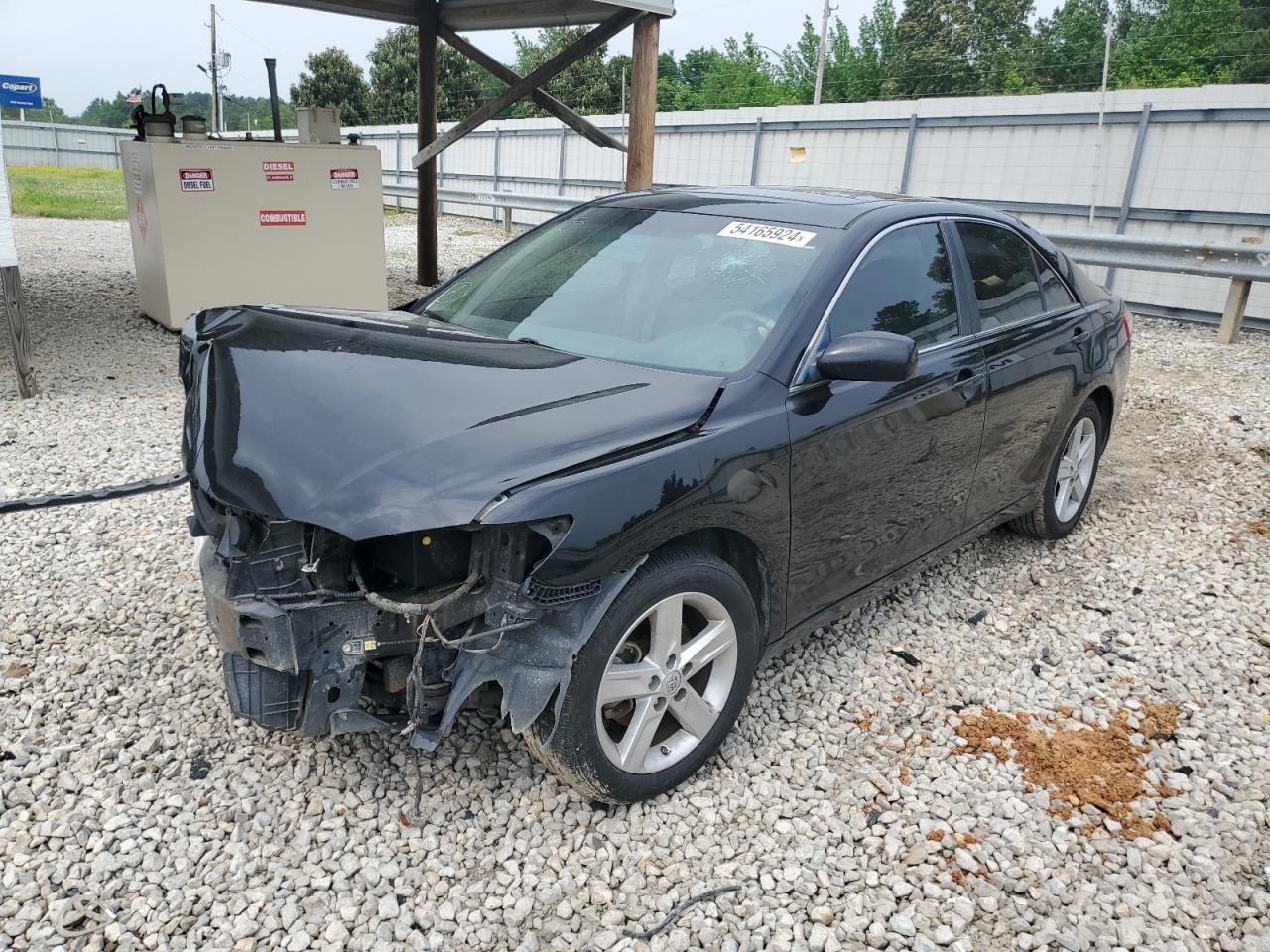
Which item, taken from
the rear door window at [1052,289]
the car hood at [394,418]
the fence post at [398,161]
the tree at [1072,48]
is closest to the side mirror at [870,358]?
the car hood at [394,418]

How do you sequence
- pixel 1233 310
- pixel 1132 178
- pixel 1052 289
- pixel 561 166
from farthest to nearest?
1. pixel 561 166
2. pixel 1132 178
3. pixel 1233 310
4. pixel 1052 289

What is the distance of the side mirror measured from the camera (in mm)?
2785

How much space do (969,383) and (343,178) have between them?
6772 millimetres

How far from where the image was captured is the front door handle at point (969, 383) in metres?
3.52

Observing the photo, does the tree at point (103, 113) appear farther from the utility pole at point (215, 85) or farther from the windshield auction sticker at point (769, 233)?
the windshield auction sticker at point (769, 233)

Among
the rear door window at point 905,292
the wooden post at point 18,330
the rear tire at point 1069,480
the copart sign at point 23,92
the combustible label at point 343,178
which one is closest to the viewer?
the rear door window at point 905,292

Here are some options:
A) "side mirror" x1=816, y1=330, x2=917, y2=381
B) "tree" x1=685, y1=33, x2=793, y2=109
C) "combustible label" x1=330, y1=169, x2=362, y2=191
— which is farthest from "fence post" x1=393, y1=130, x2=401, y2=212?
"tree" x1=685, y1=33, x2=793, y2=109

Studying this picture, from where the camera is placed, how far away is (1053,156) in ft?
38.7

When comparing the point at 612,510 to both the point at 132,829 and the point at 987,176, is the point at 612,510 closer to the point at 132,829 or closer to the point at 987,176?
the point at 132,829

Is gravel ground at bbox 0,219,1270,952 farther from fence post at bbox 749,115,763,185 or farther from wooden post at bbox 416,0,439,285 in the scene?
fence post at bbox 749,115,763,185

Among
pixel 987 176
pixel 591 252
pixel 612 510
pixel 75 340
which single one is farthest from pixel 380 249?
pixel 987 176

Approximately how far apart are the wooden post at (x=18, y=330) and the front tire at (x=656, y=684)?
5.20m

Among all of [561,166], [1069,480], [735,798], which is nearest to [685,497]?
[735,798]

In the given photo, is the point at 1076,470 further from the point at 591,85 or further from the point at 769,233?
the point at 591,85
